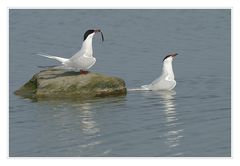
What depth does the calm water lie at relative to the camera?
1561 centimetres

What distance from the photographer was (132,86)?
71.7 feet

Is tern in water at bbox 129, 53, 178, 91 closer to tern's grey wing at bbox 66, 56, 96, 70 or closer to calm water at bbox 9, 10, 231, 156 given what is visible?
calm water at bbox 9, 10, 231, 156

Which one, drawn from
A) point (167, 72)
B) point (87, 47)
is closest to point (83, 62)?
point (87, 47)

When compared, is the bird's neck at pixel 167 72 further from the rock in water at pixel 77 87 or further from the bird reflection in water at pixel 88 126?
the bird reflection in water at pixel 88 126

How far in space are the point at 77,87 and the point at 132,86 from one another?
5.70 feet

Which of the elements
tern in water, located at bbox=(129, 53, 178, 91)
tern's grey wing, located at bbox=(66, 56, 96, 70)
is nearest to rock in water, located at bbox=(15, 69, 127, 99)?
tern's grey wing, located at bbox=(66, 56, 96, 70)

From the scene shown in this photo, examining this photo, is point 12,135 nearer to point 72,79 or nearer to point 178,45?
point 72,79

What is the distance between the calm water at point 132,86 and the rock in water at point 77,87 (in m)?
0.42

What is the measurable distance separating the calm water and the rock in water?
42 centimetres

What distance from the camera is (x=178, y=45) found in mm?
27344

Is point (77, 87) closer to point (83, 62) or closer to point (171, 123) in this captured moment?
point (83, 62)

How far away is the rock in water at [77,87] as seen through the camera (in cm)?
2062

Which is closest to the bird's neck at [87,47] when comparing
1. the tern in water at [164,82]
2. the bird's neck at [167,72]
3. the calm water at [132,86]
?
the calm water at [132,86]
